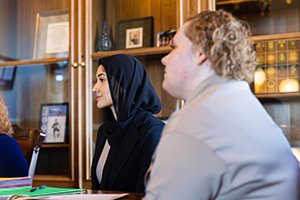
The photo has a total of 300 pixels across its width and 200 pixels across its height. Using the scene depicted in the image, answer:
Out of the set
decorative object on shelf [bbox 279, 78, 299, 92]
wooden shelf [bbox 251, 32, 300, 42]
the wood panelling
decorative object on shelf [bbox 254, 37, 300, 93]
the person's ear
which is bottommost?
the person's ear

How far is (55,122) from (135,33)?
82 cm

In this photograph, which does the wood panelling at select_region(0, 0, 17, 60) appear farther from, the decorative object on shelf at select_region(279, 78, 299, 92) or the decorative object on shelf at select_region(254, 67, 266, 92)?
the decorative object on shelf at select_region(279, 78, 299, 92)

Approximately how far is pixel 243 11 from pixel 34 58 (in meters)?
1.47

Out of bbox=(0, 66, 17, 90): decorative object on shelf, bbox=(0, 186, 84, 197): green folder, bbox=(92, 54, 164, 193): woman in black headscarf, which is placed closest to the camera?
bbox=(0, 186, 84, 197): green folder

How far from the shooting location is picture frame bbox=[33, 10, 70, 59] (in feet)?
10.0

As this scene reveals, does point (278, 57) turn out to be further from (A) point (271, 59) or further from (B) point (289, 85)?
(B) point (289, 85)

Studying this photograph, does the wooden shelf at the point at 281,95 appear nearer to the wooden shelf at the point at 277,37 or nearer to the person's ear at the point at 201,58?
the wooden shelf at the point at 277,37

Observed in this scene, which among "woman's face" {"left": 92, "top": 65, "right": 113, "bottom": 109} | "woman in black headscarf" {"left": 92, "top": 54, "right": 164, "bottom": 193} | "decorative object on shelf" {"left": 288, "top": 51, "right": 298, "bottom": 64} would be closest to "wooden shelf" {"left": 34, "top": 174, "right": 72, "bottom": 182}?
"woman in black headscarf" {"left": 92, "top": 54, "right": 164, "bottom": 193}

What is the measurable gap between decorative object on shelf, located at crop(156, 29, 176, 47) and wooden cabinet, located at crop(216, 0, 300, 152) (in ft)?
1.11

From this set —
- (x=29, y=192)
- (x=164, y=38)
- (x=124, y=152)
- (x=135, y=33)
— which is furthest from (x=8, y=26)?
(x=29, y=192)

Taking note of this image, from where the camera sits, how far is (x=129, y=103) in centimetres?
209

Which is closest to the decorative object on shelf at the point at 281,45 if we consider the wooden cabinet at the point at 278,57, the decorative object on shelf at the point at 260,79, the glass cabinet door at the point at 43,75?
the wooden cabinet at the point at 278,57

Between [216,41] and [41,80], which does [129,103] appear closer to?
[216,41]

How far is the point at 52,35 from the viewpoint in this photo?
3195 millimetres
